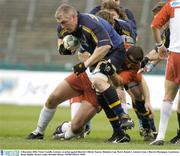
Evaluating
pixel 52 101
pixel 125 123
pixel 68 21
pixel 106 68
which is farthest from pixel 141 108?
pixel 68 21

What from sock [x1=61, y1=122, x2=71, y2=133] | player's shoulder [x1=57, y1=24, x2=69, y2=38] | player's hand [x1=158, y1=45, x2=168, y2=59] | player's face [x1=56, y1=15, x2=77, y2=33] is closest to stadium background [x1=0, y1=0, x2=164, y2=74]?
sock [x1=61, y1=122, x2=71, y2=133]

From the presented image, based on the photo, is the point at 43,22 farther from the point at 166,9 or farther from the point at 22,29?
the point at 166,9

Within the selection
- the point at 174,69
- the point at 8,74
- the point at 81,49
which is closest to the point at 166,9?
the point at 174,69

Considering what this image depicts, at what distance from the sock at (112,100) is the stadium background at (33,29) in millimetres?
13938

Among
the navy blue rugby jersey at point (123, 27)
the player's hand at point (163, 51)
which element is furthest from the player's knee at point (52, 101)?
the player's hand at point (163, 51)

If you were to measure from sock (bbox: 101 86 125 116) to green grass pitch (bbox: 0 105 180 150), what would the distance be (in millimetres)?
488

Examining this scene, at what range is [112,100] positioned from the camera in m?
10.0

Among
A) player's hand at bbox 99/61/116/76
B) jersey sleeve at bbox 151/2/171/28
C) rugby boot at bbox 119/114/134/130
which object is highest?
jersey sleeve at bbox 151/2/171/28

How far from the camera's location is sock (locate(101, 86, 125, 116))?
1002cm

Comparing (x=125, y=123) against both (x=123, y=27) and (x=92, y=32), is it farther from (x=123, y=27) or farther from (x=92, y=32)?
(x=123, y=27)

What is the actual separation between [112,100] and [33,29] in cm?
1586

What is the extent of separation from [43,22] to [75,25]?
Answer: 15.9 m

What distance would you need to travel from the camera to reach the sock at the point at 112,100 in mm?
10016

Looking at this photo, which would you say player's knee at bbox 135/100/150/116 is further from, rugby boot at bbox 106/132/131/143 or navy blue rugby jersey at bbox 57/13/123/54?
navy blue rugby jersey at bbox 57/13/123/54
